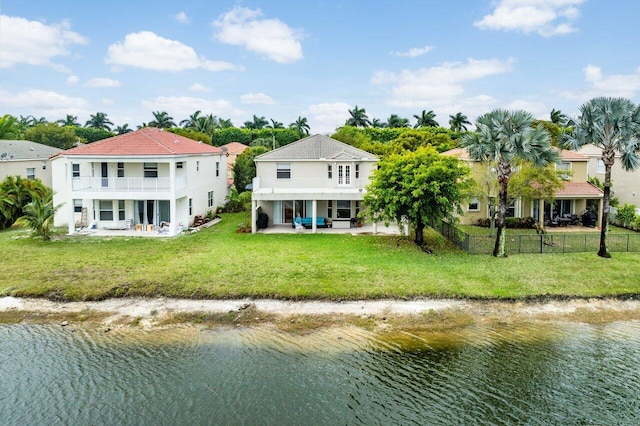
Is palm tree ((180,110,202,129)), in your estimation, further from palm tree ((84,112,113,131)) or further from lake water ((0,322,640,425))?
lake water ((0,322,640,425))

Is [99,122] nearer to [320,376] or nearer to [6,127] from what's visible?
[6,127]

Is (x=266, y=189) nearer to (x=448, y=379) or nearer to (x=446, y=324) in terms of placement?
(x=446, y=324)

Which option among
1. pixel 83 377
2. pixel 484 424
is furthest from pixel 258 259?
pixel 484 424

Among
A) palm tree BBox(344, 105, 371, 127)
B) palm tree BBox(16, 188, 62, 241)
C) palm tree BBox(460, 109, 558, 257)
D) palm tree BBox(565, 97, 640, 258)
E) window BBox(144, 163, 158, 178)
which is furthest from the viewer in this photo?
palm tree BBox(344, 105, 371, 127)

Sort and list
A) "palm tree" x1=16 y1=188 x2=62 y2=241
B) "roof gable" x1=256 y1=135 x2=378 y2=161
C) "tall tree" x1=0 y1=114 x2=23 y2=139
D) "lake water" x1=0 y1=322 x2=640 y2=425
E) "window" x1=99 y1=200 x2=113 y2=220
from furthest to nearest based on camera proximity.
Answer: "tall tree" x1=0 y1=114 x2=23 y2=139
"roof gable" x1=256 y1=135 x2=378 y2=161
"window" x1=99 y1=200 x2=113 y2=220
"palm tree" x1=16 y1=188 x2=62 y2=241
"lake water" x1=0 y1=322 x2=640 y2=425

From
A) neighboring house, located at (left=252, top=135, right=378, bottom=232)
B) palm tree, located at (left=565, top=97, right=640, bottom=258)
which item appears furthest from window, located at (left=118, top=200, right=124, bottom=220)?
palm tree, located at (left=565, top=97, right=640, bottom=258)

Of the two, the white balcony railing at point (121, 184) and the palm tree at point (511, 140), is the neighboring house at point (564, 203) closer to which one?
the palm tree at point (511, 140)
